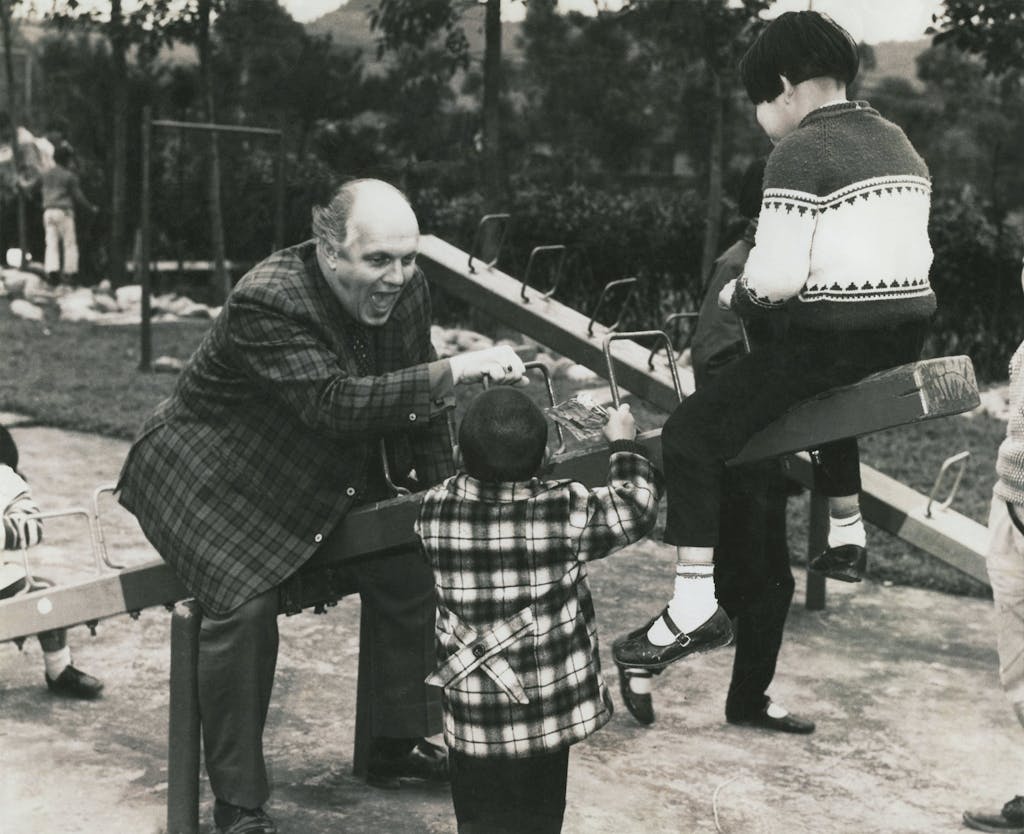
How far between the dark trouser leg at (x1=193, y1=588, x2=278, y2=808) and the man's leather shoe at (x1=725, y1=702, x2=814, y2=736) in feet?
5.27

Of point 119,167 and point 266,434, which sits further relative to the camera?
point 119,167

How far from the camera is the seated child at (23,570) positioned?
4.27 meters

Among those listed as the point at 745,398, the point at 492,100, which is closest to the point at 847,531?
the point at 745,398

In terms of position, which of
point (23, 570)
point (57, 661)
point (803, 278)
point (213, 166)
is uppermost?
point (213, 166)

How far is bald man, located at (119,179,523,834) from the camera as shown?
3.48 meters

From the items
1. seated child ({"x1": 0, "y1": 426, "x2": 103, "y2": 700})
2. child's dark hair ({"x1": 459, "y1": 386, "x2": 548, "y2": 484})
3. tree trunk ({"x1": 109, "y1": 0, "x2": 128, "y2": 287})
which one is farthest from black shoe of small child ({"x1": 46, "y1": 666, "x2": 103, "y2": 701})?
tree trunk ({"x1": 109, "y1": 0, "x2": 128, "y2": 287})

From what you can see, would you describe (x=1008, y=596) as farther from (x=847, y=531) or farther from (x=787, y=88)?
(x=787, y=88)

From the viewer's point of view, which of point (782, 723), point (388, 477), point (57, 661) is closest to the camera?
point (388, 477)

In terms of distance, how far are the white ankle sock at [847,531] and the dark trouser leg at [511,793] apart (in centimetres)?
84

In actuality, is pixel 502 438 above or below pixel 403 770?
above

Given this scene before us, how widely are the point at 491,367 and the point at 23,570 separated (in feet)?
6.23

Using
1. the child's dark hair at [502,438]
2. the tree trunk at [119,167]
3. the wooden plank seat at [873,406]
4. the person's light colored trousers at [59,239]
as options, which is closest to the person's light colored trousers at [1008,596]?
the wooden plank seat at [873,406]

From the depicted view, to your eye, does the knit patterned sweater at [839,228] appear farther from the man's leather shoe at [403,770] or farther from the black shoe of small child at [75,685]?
the black shoe of small child at [75,685]

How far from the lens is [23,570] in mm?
4512
